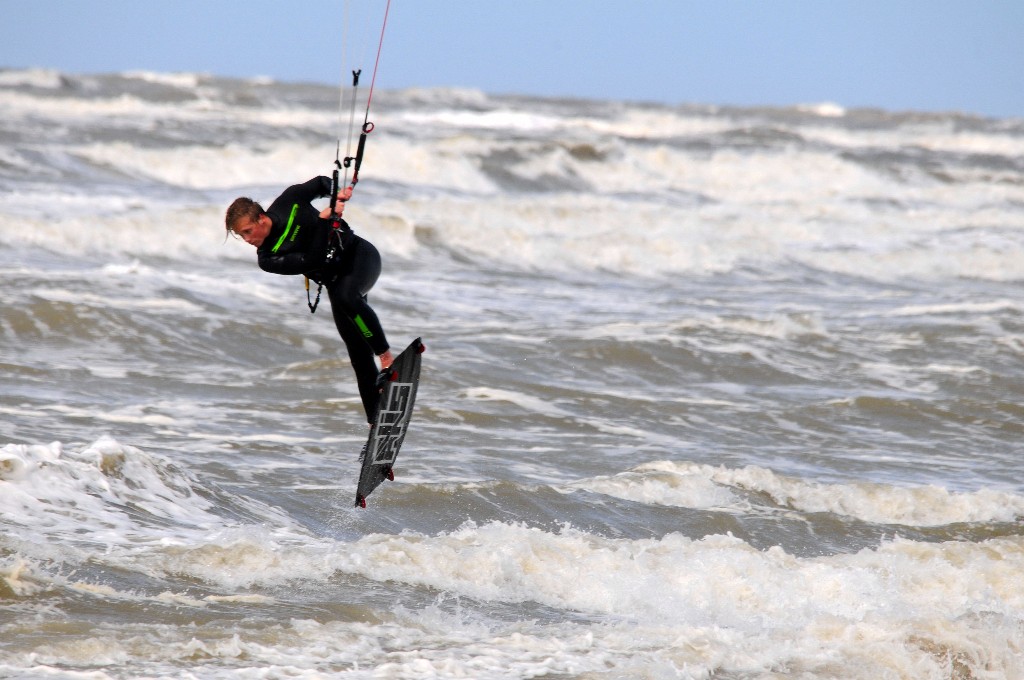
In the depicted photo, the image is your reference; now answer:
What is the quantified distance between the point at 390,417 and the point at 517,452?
203 centimetres

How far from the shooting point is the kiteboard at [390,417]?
7.44m

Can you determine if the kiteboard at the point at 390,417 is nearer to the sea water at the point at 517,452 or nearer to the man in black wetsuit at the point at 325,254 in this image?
the man in black wetsuit at the point at 325,254

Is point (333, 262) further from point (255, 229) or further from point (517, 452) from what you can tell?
point (517, 452)

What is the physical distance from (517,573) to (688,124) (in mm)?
55085

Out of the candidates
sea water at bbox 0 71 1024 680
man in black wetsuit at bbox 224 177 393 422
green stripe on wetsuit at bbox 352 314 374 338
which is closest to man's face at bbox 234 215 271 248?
man in black wetsuit at bbox 224 177 393 422

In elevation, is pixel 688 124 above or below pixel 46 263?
above

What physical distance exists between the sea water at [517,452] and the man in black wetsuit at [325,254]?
92 centimetres

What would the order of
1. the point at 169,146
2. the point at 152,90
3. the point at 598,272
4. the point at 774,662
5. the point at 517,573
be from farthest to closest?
the point at 152,90 < the point at 169,146 < the point at 598,272 < the point at 517,573 < the point at 774,662

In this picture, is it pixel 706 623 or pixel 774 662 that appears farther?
pixel 706 623

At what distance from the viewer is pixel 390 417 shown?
762 centimetres

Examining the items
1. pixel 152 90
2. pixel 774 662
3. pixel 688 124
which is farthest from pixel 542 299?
pixel 688 124

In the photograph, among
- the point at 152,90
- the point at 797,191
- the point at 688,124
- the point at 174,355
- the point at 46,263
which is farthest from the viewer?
the point at 688,124

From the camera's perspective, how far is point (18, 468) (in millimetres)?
6609

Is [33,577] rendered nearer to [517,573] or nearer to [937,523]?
[517,573]
